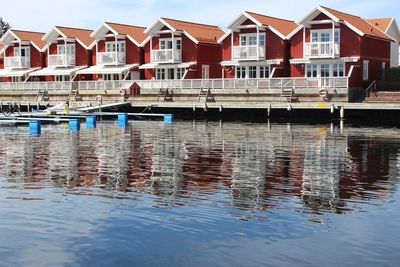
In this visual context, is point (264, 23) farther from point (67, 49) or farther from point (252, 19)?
point (67, 49)

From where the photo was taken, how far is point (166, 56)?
59.1 metres

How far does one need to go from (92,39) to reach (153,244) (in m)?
59.8

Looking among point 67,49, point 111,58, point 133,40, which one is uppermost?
point 133,40

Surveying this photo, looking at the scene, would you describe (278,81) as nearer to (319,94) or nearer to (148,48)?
(319,94)

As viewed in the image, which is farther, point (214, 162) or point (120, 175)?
point (214, 162)

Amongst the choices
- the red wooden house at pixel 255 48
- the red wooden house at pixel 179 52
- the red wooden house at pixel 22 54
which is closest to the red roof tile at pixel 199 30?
the red wooden house at pixel 179 52

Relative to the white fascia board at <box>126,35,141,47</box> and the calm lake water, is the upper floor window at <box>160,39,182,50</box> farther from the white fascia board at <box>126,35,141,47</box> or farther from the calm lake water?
the calm lake water

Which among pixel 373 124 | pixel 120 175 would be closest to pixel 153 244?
pixel 120 175

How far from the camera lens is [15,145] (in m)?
27.6

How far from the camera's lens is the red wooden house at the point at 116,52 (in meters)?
62.0

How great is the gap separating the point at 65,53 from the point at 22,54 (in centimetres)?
748

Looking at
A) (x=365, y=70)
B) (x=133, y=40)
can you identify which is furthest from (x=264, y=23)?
(x=133, y=40)

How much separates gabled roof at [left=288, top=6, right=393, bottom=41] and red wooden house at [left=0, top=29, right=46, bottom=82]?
31.6 meters

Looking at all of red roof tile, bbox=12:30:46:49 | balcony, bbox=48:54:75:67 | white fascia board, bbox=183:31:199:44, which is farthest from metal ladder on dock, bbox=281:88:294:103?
red roof tile, bbox=12:30:46:49
